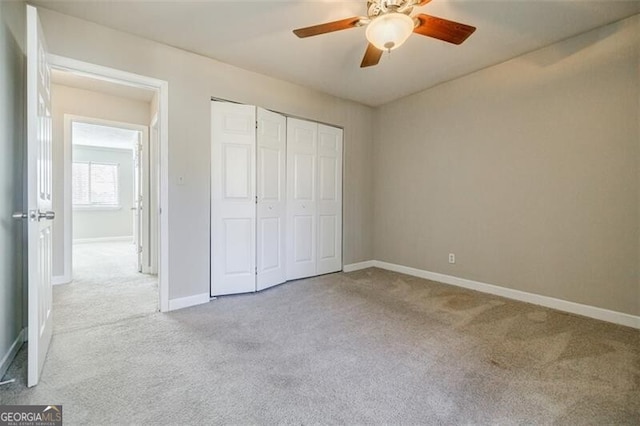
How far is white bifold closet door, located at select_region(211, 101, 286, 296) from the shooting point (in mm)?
3182

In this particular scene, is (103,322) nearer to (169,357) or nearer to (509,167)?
(169,357)

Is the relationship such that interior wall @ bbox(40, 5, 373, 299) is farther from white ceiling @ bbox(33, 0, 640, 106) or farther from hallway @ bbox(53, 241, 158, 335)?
hallway @ bbox(53, 241, 158, 335)

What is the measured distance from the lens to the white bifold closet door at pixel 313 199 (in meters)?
3.88

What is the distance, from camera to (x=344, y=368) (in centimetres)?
186

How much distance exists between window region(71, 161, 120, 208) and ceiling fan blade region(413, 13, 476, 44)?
28.1 ft

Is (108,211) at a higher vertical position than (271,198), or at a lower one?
lower

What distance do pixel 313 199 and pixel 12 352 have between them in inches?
122

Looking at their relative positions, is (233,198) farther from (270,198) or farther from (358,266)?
(358,266)

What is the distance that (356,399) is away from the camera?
1566 millimetres

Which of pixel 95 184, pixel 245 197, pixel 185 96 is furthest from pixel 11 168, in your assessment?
pixel 95 184

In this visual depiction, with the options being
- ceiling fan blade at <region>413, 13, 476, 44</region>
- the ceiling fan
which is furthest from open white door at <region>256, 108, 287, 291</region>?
ceiling fan blade at <region>413, 13, 476, 44</region>

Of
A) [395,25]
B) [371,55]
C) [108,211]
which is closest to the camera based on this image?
[395,25]

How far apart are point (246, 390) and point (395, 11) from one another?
2482 mm
